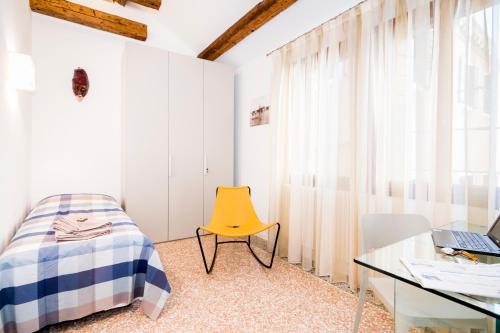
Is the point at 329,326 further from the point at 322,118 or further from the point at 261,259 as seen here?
the point at 322,118

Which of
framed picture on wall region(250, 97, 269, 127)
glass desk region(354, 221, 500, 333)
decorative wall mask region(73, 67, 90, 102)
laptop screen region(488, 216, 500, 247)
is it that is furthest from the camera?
framed picture on wall region(250, 97, 269, 127)

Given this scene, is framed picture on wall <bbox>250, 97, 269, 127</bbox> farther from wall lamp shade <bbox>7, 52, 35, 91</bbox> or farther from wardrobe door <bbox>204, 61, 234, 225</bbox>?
wall lamp shade <bbox>7, 52, 35, 91</bbox>

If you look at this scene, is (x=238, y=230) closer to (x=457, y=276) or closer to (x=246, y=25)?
(x=457, y=276)

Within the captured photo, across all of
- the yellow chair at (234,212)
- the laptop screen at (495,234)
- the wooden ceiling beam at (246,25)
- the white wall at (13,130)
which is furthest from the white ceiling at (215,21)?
the laptop screen at (495,234)

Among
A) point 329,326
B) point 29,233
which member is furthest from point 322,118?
point 29,233

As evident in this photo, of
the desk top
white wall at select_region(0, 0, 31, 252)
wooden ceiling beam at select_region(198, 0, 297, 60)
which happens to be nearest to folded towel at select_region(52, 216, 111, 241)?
white wall at select_region(0, 0, 31, 252)

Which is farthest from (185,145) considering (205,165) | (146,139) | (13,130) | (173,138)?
(13,130)

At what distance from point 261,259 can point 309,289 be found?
0.76 m

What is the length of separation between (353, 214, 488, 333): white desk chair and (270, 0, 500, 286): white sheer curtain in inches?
13.0

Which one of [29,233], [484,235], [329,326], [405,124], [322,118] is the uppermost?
[322,118]

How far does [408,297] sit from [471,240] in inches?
15.6

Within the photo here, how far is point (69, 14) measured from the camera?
295cm

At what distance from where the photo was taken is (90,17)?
3.07 metres

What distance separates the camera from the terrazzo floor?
5.53 ft
